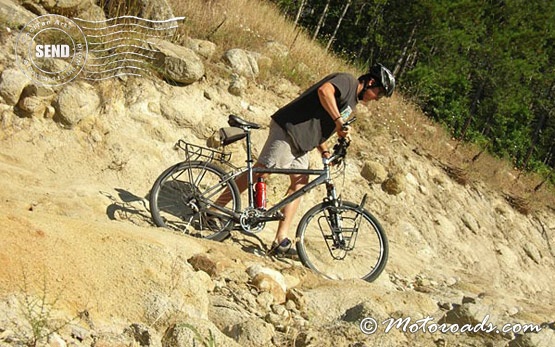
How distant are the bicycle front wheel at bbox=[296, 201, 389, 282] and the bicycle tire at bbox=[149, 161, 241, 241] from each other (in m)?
0.71

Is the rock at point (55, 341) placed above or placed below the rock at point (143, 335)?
above

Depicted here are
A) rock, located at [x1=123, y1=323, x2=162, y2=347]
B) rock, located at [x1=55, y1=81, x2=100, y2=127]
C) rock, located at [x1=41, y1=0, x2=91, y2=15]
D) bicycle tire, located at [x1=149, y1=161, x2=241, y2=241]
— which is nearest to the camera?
rock, located at [x1=123, y1=323, x2=162, y2=347]

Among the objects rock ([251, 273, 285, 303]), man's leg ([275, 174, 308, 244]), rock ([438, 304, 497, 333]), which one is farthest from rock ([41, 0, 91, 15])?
rock ([438, 304, 497, 333])

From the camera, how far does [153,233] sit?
13.5ft

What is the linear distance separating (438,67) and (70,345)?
16.4 meters

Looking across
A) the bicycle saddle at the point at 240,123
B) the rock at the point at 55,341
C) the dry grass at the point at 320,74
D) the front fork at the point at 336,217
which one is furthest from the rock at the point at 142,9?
the rock at the point at 55,341

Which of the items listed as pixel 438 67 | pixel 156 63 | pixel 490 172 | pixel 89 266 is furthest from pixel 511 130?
pixel 89 266

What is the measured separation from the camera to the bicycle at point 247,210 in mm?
4832

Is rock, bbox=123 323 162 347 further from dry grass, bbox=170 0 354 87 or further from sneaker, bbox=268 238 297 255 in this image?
dry grass, bbox=170 0 354 87

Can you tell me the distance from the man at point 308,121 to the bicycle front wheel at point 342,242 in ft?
0.83

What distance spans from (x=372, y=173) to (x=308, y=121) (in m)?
2.82

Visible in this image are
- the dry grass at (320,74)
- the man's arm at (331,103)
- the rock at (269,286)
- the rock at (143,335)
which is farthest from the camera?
the dry grass at (320,74)

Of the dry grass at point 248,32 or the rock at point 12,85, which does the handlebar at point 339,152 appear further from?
the dry grass at point 248,32

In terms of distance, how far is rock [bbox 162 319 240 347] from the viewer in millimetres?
2506
